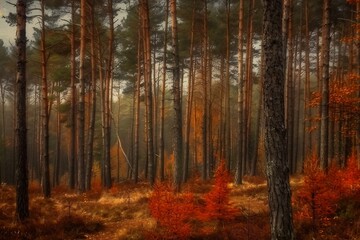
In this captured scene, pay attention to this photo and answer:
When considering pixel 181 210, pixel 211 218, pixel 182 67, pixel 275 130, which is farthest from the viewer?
pixel 182 67

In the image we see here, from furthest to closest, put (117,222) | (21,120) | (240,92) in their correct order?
(240,92) < (117,222) < (21,120)

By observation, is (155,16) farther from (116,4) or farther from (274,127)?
(274,127)

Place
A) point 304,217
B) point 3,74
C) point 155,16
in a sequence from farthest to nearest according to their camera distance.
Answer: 1. point 3,74
2. point 155,16
3. point 304,217

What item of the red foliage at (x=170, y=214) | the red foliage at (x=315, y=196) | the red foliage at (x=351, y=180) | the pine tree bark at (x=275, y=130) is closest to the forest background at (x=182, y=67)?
the red foliage at (x=351, y=180)

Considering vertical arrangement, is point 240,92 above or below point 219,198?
above

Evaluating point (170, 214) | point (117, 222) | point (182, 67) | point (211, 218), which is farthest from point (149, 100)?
Result: point (182, 67)

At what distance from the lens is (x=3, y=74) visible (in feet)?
131

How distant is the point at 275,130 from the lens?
5398 millimetres

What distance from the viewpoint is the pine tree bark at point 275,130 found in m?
5.34

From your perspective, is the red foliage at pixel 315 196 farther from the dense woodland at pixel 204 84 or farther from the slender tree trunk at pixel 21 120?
→ the slender tree trunk at pixel 21 120

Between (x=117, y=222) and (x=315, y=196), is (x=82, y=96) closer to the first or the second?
(x=117, y=222)

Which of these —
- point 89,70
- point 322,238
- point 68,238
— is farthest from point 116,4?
point 322,238

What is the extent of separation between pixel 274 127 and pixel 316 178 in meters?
3.82

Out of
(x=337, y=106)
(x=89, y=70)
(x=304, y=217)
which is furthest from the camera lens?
(x=89, y=70)
